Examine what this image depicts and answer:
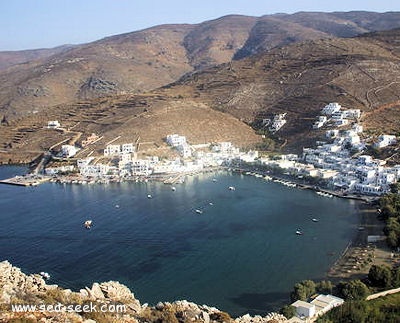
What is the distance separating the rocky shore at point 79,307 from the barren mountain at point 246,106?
4117cm

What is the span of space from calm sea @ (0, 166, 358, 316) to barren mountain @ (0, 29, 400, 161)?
1523 cm

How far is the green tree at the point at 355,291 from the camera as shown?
76.8ft

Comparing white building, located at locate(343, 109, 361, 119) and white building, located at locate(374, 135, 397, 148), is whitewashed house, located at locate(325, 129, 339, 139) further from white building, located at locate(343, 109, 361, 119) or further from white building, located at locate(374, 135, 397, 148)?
white building, located at locate(374, 135, 397, 148)

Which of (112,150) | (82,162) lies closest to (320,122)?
(112,150)

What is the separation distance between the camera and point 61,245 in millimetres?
32312

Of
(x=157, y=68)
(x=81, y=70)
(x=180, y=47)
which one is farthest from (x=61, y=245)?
(x=180, y=47)

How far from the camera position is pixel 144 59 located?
153m

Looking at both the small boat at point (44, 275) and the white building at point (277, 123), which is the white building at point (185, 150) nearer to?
the white building at point (277, 123)

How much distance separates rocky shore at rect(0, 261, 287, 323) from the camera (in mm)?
11953

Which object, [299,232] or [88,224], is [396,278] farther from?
[88,224]

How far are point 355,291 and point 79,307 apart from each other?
1456 centimetres

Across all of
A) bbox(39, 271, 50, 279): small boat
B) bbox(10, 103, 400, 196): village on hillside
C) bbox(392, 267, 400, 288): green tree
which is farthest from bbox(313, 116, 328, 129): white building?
bbox(39, 271, 50, 279): small boat

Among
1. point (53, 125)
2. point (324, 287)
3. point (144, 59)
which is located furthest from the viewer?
point (144, 59)

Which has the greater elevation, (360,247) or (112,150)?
(112,150)
